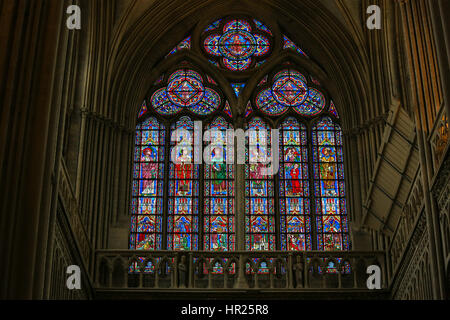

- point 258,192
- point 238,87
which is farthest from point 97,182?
point 238,87

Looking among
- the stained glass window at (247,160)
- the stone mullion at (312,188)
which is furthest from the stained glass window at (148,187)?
the stone mullion at (312,188)

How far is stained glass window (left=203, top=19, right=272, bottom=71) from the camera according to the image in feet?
79.8

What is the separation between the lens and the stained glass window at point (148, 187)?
2170 centimetres

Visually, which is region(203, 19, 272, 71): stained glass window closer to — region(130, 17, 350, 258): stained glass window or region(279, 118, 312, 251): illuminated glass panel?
region(130, 17, 350, 258): stained glass window

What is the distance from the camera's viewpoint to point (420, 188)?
1609 cm

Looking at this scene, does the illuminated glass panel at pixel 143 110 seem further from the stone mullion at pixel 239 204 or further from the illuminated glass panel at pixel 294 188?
the illuminated glass panel at pixel 294 188

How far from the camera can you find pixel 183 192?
22344mm

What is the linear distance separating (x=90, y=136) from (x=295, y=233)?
554cm

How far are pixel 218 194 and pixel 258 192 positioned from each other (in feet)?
3.34

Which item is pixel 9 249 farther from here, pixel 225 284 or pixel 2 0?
pixel 225 284

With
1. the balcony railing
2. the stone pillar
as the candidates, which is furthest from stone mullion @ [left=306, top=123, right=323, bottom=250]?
the stone pillar

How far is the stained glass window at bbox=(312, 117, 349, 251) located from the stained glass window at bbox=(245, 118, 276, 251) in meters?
1.19
